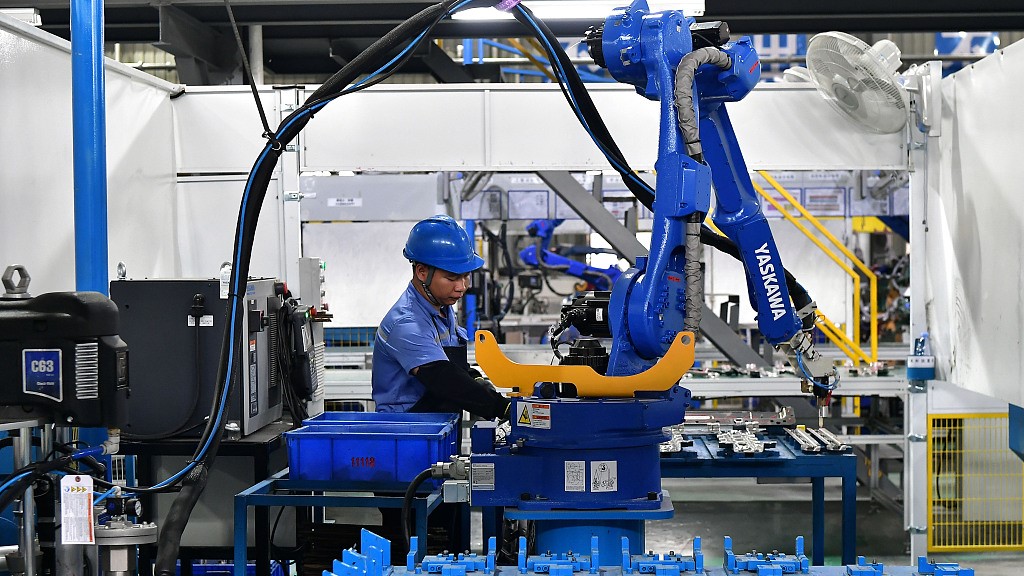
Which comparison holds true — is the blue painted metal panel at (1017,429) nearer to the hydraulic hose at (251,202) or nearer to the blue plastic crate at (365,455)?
the blue plastic crate at (365,455)

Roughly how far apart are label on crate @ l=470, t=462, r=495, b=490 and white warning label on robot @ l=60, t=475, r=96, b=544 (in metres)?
1.11

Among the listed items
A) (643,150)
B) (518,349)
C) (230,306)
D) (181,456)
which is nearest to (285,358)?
(181,456)

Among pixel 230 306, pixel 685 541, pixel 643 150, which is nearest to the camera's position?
pixel 230 306

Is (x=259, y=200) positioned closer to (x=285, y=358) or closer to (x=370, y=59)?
(x=370, y=59)

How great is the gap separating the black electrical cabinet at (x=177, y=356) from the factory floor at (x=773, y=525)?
2.70m

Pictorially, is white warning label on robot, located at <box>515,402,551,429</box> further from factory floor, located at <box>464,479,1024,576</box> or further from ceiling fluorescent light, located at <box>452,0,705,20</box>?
factory floor, located at <box>464,479,1024,576</box>

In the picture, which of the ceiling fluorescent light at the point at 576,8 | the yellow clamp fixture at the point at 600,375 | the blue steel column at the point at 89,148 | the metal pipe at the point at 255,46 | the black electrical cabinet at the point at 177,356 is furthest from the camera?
the metal pipe at the point at 255,46

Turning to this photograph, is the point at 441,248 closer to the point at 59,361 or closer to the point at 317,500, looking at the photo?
the point at 317,500

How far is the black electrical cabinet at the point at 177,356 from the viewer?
3947mm

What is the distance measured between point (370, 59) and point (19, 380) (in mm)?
1395

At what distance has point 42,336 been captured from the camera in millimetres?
2582

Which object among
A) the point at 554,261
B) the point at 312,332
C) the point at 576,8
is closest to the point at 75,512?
the point at 312,332

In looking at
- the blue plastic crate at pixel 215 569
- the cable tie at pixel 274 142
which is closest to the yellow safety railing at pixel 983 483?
the blue plastic crate at pixel 215 569

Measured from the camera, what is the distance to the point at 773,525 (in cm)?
685
